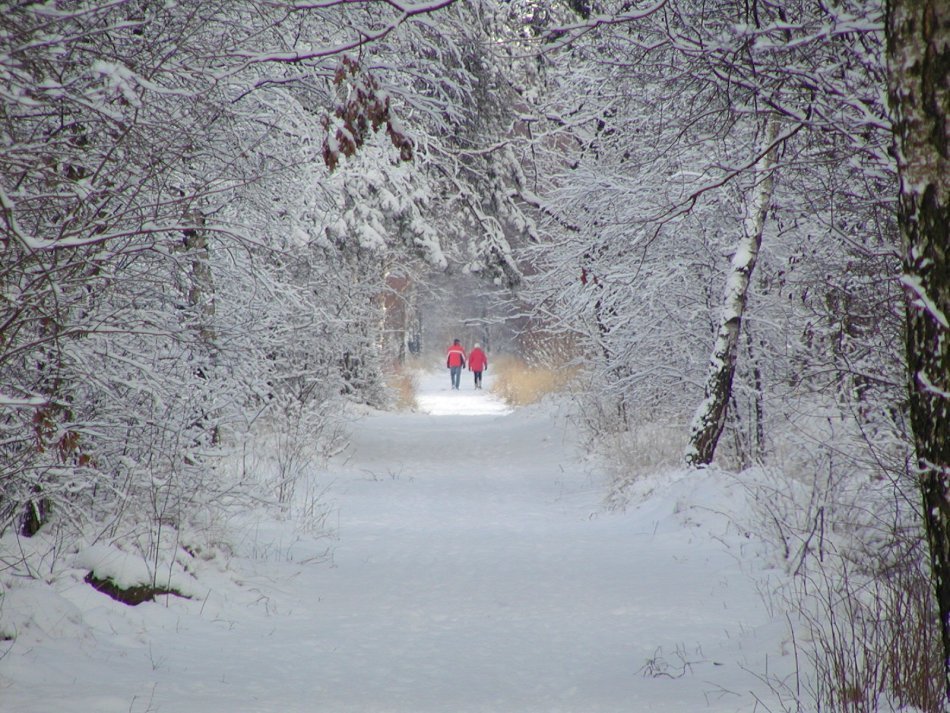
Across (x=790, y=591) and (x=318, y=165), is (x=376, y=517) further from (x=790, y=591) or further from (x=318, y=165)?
(x=790, y=591)

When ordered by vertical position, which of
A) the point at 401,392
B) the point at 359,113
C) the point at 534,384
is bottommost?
the point at 401,392

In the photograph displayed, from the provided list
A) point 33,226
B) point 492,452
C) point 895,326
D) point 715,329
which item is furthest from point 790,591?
point 492,452

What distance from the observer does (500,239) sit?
1385cm

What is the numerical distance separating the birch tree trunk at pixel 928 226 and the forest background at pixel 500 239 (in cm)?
1

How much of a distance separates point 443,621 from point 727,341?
5.40 m

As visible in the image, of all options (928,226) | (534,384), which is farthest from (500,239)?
(534,384)

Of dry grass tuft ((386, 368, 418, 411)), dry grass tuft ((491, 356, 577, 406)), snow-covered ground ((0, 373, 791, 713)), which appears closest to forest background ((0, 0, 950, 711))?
snow-covered ground ((0, 373, 791, 713))

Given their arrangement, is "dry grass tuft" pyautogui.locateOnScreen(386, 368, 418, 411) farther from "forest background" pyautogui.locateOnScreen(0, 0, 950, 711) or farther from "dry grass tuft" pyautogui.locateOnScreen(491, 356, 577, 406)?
"forest background" pyautogui.locateOnScreen(0, 0, 950, 711)

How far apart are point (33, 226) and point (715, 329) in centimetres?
890

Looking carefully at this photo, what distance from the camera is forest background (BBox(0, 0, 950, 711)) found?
11.9ft

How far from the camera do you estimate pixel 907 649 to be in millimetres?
3682

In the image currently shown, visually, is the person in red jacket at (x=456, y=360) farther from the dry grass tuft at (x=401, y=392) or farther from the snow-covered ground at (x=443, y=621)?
the snow-covered ground at (x=443, y=621)

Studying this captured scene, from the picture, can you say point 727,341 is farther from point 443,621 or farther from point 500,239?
point 443,621

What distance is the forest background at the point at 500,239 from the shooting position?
362 centimetres
